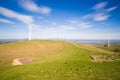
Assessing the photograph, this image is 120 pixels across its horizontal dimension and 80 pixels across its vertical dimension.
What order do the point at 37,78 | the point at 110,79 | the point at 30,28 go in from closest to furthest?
the point at 110,79 < the point at 37,78 < the point at 30,28

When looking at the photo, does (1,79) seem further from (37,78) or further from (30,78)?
(37,78)

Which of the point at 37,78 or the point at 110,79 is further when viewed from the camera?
the point at 37,78

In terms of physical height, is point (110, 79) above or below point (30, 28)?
below

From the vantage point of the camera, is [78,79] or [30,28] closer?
[78,79]

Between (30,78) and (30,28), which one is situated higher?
(30,28)

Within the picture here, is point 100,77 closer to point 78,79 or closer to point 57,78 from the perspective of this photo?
point 78,79

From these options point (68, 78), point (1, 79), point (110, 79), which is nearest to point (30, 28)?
point (1, 79)

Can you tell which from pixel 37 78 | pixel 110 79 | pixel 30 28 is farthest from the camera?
pixel 30 28

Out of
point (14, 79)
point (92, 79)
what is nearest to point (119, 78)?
point (92, 79)
